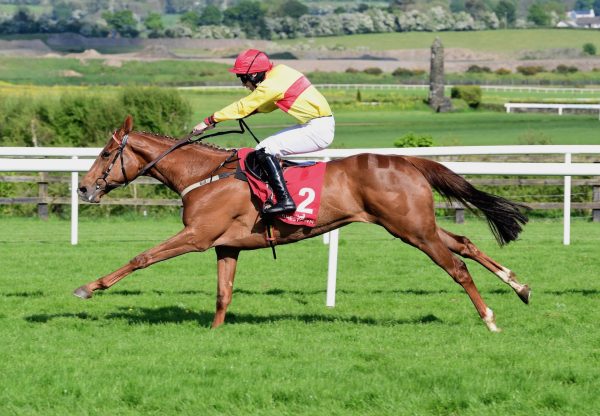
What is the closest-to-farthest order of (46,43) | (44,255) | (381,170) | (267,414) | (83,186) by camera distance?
(267,414), (381,170), (83,186), (44,255), (46,43)

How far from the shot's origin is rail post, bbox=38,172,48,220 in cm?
1741

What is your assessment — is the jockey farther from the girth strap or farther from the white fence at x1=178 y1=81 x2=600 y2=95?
the white fence at x1=178 y1=81 x2=600 y2=95

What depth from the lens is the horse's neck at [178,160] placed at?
24.4 ft

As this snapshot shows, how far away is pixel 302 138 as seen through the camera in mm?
7301

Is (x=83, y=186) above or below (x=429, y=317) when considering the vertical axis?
above

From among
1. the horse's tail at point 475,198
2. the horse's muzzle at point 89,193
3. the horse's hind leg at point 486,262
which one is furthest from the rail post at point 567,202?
the horse's muzzle at point 89,193

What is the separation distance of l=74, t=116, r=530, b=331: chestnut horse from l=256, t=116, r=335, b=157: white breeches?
19 cm

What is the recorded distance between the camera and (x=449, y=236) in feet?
24.7

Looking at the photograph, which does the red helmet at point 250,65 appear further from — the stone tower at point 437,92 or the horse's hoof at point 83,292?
the stone tower at point 437,92

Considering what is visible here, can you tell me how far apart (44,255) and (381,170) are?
525cm

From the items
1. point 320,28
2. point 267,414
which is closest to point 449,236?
point 267,414

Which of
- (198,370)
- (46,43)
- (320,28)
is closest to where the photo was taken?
(198,370)

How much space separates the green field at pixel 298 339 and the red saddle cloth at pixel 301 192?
73cm

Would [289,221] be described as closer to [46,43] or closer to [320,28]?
[46,43]
